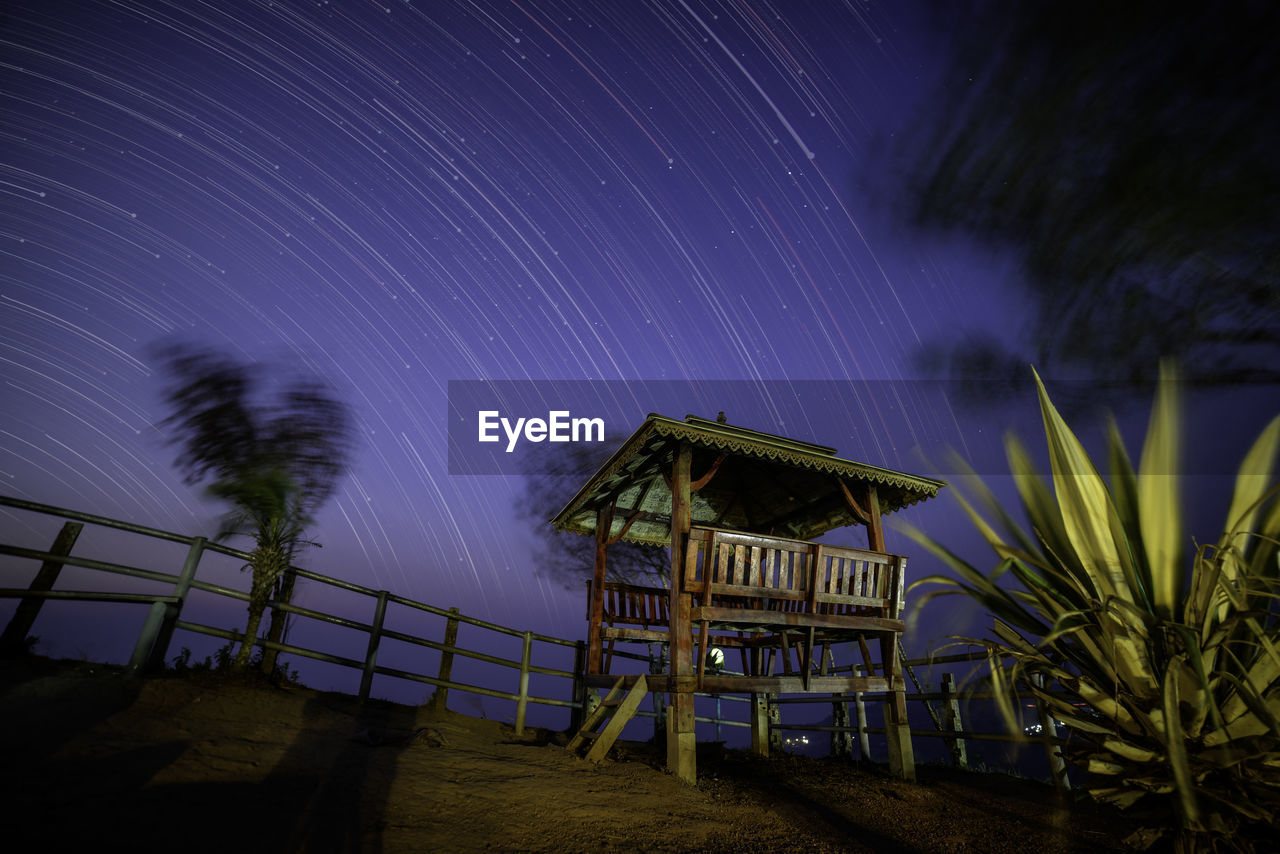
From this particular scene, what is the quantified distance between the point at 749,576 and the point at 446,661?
6.19 m

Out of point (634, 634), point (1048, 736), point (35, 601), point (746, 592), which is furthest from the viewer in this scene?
point (634, 634)

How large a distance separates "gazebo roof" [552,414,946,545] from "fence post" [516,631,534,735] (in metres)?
2.11

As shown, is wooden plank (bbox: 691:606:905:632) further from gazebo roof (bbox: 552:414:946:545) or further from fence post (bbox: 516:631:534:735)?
fence post (bbox: 516:631:534:735)

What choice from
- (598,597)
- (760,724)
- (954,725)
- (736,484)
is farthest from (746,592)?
(954,725)

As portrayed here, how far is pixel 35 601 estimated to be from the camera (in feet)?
19.7

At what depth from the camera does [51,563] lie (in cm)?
601

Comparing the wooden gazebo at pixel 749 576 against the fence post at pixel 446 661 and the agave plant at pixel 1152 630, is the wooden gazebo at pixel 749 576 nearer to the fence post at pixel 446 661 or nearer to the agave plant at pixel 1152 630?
the fence post at pixel 446 661

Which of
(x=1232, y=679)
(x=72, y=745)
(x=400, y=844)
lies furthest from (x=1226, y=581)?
(x=72, y=745)

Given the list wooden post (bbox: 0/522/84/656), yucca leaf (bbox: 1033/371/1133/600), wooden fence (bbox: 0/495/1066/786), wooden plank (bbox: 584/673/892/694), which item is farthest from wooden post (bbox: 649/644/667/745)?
yucca leaf (bbox: 1033/371/1133/600)

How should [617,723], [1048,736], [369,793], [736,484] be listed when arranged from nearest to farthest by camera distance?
[1048,736], [369,793], [617,723], [736,484]

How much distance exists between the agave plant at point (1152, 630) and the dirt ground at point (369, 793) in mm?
3043

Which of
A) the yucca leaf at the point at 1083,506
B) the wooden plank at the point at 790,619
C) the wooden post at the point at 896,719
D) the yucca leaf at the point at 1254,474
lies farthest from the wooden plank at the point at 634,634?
the yucca leaf at the point at 1254,474

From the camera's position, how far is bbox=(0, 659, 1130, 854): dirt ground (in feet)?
10.4

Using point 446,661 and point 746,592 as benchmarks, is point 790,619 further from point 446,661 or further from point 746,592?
point 446,661
